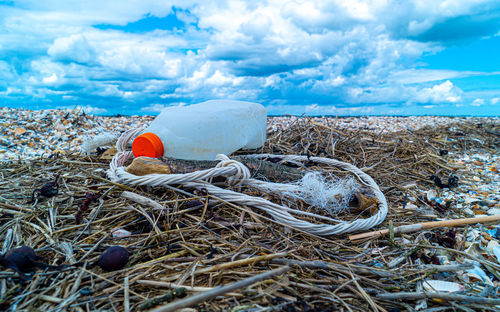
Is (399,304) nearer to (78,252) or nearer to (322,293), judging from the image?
(322,293)

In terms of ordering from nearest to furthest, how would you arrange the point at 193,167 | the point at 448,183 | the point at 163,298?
the point at 163,298
the point at 193,167
the point at 448,183

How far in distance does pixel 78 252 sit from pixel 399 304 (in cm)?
152

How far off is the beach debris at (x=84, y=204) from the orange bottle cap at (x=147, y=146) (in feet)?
1.69

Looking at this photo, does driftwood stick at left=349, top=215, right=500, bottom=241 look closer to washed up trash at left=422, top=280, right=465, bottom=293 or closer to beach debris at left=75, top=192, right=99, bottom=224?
washed up trash at left=422, top=280, right=465, bottom=293

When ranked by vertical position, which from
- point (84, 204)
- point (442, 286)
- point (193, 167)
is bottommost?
point (442, 286)

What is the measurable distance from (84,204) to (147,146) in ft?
2.22

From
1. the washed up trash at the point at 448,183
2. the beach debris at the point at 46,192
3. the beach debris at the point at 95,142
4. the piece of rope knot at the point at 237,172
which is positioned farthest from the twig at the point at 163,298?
the washed up trash at the point at 448,183

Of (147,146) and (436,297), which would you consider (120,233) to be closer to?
(147,146)

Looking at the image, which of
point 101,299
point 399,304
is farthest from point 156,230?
point 399,304

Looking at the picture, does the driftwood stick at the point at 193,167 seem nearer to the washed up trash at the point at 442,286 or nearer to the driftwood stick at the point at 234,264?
the driftwood stick at the point at 234,264

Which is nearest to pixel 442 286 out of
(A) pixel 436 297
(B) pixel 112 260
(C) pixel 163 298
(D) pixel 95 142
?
(A) pixel 436 297

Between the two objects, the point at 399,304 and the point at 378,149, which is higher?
the point at 378,149

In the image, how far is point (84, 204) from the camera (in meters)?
1.85

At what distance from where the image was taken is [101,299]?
3.71 feet
